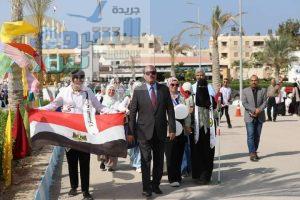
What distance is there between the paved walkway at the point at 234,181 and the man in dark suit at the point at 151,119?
49cm

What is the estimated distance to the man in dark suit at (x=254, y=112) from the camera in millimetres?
11594

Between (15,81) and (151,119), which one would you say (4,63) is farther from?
(15,81)

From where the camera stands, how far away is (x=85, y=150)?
8039 mm

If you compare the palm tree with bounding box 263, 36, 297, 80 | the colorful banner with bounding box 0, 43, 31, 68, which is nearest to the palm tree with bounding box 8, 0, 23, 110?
the colorful banner with bounding box 0, 43, 31, 68

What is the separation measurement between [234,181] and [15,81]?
7.32 metres

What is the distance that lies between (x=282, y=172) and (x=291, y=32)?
78.4 metres

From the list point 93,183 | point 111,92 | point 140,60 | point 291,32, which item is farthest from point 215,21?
point 140,60

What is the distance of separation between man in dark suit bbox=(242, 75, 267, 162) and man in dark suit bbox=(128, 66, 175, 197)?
12.0 ft

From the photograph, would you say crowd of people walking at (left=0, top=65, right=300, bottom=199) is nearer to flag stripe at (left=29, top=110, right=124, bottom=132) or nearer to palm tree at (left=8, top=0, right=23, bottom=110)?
flag stripe at (left=29, top=110, right=124, bottom=132)

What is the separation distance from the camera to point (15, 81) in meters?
14.6

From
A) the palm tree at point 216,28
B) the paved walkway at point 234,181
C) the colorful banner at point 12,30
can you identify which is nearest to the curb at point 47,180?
the paved walkway at point 234,181

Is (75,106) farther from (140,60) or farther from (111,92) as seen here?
(140,60)

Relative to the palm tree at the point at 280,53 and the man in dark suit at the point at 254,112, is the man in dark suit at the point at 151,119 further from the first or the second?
the palm tree at the point at 280,53

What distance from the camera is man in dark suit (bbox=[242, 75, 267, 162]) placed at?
38.0 feet
